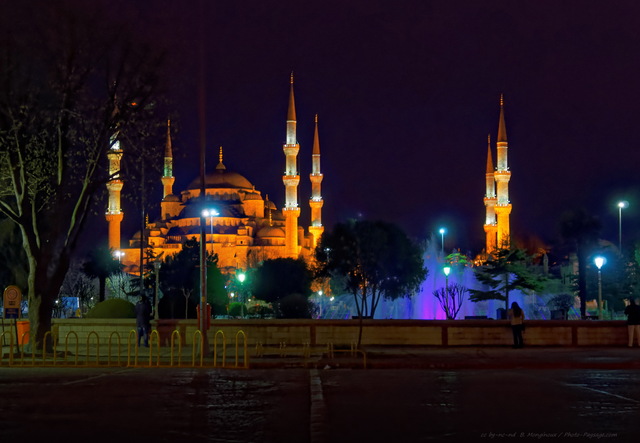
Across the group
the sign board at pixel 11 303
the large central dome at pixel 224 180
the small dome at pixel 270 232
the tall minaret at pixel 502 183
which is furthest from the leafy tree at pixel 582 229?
the large central dome at pixel 224 180

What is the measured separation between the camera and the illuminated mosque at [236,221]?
303 ft

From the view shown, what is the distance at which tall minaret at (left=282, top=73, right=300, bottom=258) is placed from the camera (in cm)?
8981

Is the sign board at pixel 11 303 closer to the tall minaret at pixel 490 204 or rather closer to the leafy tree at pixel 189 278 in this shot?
the leafy tree at pixel 189 278

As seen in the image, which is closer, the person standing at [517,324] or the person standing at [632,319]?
the person standing at [632,319]

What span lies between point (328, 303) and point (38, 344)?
5319 centimetres

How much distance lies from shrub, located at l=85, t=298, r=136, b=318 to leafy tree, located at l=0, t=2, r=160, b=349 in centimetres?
788

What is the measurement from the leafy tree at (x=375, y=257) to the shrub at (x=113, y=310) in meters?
28.4

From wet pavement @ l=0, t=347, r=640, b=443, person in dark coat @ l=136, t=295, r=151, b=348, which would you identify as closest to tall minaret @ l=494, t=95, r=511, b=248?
person in dark coat @ l=136, t=295, r=151, b=348

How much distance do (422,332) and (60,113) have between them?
34.2 feet

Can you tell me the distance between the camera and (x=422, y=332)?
23.2 m

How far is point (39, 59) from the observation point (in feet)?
65.7

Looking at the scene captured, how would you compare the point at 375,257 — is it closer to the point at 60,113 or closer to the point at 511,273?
the point at 511,273

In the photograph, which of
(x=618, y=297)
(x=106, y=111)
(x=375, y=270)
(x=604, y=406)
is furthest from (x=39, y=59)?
(x=618, y=297)

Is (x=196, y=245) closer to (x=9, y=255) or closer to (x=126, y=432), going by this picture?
(x=9, y=255)
